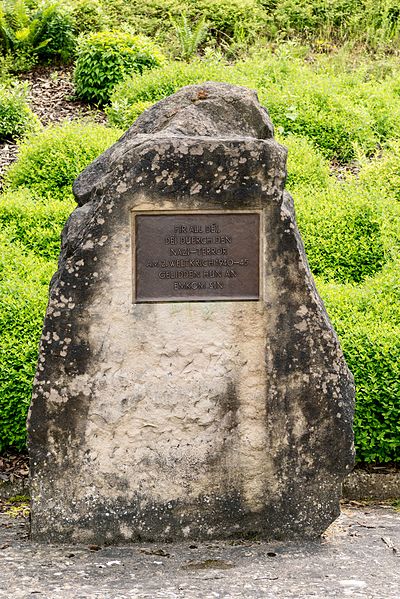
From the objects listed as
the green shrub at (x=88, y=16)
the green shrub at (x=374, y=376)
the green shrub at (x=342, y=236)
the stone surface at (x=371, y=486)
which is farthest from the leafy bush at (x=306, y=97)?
the stone surface at (x=371, y=486)

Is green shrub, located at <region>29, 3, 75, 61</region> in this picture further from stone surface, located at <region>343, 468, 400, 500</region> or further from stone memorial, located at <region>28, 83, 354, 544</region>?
stone surface, located at <region>343, 468, 400, 500</region>

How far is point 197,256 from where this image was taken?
4.62 metres

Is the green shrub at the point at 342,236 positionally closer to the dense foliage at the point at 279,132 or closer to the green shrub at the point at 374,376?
the dense foliage at the point at 279,132

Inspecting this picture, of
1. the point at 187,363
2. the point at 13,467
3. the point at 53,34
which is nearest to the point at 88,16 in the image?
the point at 53,34

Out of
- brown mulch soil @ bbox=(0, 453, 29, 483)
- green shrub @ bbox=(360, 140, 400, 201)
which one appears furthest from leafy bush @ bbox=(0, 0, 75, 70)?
brown mulch soil @ bbox=(0, 453, 29, 483)

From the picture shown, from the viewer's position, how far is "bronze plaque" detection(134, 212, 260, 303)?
14.9 ft

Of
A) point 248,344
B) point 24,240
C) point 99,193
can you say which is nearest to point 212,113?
point 99,193

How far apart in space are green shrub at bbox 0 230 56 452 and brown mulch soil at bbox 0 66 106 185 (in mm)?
3282

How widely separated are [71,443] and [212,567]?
34.2 inches

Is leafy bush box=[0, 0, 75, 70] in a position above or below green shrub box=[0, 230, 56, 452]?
above

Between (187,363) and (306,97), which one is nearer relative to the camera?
(187,363)

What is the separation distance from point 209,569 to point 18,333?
2.32 meters

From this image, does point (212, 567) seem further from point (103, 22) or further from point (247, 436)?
point (103, 22)

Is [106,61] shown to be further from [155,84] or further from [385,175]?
[385,175]
